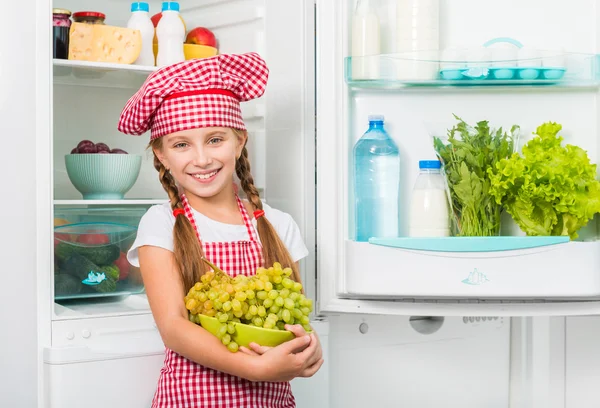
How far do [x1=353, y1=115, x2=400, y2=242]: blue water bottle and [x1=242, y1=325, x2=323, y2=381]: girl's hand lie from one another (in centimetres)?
41

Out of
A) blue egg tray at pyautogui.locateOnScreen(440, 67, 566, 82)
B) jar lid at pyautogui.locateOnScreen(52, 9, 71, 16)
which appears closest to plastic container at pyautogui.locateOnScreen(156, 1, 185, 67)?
jar lid at pyautogui.locateOnScreen(52, 9, 71, 16)

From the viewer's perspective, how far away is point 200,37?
6.86ft

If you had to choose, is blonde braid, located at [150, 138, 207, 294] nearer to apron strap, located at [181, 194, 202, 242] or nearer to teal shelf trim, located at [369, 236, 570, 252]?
apron strap, located at [181, 194, 202, 242]

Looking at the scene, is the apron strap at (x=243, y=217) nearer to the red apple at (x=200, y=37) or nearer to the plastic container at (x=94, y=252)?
the plastic container at (x=94, y=252)

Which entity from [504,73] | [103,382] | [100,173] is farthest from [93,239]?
[504,73]

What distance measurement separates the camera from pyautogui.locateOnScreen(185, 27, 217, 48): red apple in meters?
2.09

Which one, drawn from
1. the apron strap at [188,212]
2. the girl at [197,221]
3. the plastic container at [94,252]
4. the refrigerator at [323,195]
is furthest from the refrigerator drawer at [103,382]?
the apron strap at [188,212]

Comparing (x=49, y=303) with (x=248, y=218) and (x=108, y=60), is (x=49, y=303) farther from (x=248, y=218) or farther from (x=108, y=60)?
(x=108, y=60)

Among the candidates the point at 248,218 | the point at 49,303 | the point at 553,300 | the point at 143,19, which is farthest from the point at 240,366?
the point at 143,19

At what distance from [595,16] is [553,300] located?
0.64 m

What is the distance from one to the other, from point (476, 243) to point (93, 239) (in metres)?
0.89

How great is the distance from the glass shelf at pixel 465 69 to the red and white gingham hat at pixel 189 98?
0.28 metres

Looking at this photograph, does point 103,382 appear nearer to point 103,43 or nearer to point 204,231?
point 204,231

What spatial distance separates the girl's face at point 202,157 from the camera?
5.31 ft
